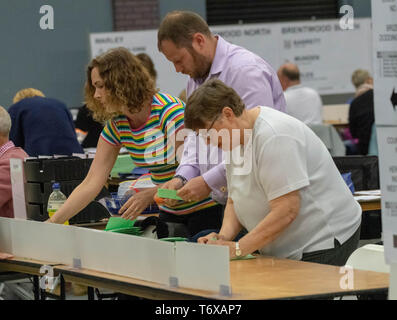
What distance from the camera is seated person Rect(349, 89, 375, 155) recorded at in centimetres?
915

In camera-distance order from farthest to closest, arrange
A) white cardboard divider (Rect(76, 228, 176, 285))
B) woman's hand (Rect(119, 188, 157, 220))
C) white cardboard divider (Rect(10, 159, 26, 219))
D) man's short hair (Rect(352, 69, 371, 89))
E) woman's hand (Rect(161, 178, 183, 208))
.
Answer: man's short hair (Rect(352, 69, 371, 89)) < white cardboard divider (Rect(10, 159, 26, 219)) < woman's hand (Rect(119, 188, 157, 220)) < woman's hand (Rect(161, 178, 183, 208)) < white cardboard divider (Rect(76, 228, 176, 285))

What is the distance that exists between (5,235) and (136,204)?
66 cm

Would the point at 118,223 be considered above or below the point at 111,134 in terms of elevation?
below

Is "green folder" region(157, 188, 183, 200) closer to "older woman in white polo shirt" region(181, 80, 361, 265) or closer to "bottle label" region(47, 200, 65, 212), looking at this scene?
"older woman in white polo shirt" region(181, 80, 361, 265)

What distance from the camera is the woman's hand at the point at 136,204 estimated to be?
11.9ft

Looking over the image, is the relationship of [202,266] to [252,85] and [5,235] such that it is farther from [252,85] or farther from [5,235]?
[5,235]

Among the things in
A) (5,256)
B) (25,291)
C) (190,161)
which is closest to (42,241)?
(5,256)

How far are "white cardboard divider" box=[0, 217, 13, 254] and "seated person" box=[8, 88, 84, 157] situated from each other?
5.01ft

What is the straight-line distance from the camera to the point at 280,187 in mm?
3035

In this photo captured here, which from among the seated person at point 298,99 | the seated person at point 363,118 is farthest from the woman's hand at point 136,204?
the seated person at point 363,118

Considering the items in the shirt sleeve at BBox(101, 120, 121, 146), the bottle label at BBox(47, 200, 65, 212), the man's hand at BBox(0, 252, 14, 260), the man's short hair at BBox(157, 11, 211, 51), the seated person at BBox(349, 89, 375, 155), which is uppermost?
the man's short hair at BBox(157, 11, 211, 51)

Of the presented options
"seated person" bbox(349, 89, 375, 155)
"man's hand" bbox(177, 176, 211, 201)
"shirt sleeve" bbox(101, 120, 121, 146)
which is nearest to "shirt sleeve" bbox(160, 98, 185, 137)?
"shirt sleeve" bbox(101, 120, 121, 146)
